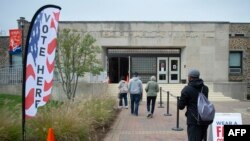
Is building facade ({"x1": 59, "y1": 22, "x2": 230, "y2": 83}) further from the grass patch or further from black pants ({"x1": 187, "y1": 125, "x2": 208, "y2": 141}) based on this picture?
black pants ({"x1": 187, "y1": 125, "x2": 208, "y2": 141})

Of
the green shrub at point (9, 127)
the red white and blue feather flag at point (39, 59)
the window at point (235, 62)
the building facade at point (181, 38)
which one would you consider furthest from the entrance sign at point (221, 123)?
the window at point (235, 62)

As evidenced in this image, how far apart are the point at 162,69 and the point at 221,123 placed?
29.1 metres

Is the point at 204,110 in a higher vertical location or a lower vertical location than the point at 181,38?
lower

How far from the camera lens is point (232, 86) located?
29688 mm

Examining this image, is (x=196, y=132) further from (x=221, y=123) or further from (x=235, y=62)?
(x=235, y=62)

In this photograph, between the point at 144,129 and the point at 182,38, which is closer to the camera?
the point at 144,129

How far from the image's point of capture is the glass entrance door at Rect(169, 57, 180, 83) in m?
35.8

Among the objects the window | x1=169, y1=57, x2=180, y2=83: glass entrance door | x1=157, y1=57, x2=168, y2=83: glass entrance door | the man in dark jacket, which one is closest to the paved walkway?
the man in dark jacket

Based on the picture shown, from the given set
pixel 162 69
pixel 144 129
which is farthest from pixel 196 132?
pixel 162 69

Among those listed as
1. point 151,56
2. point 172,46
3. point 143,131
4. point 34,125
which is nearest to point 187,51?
point 172,46

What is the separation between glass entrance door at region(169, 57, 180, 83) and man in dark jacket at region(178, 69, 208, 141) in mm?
29237

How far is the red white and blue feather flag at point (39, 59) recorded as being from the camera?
710cm

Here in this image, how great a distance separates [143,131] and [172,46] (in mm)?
22740

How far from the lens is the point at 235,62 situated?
1462 inches
